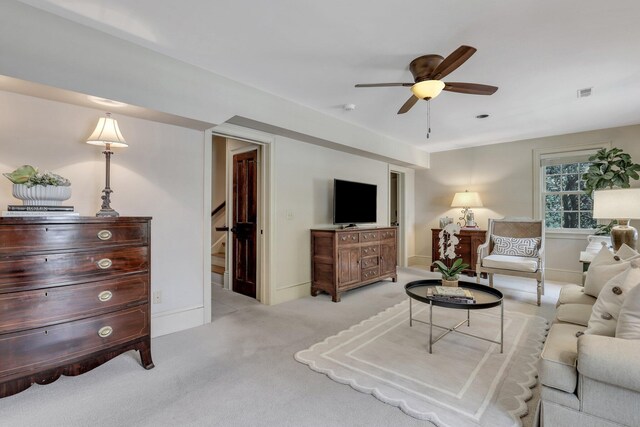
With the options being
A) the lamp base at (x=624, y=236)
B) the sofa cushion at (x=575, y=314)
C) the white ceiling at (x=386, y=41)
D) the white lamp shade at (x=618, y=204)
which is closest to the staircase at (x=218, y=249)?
the white ceiling at (x=386, y=41)

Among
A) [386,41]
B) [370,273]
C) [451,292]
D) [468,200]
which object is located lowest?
[370,273]

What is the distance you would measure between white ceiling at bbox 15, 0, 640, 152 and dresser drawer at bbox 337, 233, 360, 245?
1.60 metres

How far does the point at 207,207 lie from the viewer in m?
3.10

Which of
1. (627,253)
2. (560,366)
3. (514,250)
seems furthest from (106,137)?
(514,250)

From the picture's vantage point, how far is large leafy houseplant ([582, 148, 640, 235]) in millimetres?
4066

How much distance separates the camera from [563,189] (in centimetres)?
506

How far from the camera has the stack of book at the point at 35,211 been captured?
5.75 feet

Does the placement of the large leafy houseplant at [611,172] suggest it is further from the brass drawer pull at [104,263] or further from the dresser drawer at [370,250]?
the brass drawer pull at [104,263]

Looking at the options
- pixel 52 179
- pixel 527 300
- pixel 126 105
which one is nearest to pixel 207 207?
pixel 126 105

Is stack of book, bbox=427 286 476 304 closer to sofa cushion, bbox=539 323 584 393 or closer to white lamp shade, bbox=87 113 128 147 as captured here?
sofa cushion, bbox=539 323 584 393

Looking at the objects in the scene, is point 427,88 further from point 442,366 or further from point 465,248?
point 465,248

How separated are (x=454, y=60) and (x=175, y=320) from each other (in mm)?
3144

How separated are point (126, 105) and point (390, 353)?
2764mm

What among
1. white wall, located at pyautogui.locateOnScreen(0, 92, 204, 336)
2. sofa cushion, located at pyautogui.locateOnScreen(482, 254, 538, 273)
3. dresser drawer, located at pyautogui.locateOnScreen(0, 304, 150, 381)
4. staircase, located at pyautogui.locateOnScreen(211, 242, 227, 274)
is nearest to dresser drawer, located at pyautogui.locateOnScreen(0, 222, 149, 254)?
dresser drawer, located at pyautogui.locateOnScreen(0, 304, 150, 381)
